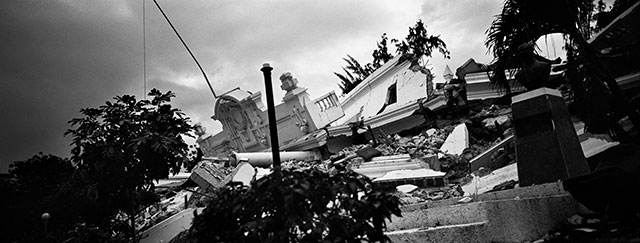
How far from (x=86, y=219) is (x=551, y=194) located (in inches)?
298

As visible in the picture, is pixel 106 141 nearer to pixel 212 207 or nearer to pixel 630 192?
pixel 212 207

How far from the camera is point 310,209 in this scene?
2.45 meters

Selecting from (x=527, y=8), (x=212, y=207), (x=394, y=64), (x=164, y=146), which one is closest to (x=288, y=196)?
(x=212, y=207)

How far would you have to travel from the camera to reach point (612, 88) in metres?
6.38

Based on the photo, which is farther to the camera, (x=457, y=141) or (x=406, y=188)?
(x=457, y=141)

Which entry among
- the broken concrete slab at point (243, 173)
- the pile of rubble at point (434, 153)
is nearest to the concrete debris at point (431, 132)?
the pile of rubble at point (434, 153)

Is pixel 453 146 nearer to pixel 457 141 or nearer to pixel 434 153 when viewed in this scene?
pixel 457 141

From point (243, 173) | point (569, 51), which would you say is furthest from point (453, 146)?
point (243, 173)

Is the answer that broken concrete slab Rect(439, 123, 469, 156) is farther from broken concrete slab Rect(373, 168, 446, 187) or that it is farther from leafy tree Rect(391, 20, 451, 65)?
leafy tree Rect(391, 20, 451, 65)

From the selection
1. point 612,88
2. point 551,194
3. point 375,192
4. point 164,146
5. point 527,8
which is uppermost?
point 527,8

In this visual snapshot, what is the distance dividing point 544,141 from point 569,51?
104 inches

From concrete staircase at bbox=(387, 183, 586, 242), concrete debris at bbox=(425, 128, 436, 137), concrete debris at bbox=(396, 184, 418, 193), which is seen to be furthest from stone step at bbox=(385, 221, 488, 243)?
concrete debris at bbox=(425, 128, 436, 137)

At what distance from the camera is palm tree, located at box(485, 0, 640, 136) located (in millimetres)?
6289

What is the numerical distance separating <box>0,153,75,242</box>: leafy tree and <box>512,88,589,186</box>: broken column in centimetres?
665
